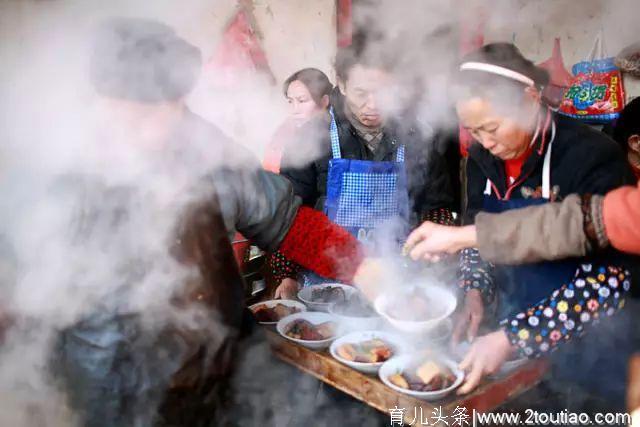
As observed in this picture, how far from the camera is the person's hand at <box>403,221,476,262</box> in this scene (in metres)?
1.66

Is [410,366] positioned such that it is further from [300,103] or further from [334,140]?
[300,103]

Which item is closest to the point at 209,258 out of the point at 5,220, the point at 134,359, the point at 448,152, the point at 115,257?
the point at 115,257

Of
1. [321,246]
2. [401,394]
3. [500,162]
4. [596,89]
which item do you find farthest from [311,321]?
[596,89]

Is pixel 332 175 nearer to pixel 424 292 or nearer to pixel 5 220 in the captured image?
pixel 424 292

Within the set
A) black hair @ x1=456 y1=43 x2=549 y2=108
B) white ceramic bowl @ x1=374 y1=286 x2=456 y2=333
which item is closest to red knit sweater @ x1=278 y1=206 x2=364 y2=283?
white ceramic bowl @ x1=374 y1=286 x2=456 y2=333

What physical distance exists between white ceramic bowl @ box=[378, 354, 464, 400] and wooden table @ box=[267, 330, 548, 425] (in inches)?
0.7

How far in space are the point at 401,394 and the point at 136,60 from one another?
4.34ft

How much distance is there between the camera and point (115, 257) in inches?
61.4

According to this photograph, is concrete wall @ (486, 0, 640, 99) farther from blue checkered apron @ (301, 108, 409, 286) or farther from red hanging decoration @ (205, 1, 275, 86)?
red hanging decoration @ (205, 1, 275, 86)

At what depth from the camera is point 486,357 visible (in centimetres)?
174

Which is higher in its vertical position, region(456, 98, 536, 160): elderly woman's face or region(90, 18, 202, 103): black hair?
region(90, 18, 202, 103): black hair

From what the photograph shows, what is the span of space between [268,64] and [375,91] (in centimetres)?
57

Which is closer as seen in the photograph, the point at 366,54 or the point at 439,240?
the point at 439,240

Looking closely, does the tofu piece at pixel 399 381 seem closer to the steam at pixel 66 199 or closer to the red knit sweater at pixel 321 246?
the red knit sweater at pixel 321 246
